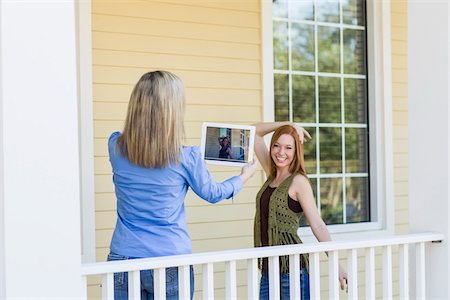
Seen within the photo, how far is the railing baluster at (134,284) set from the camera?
9.25ft

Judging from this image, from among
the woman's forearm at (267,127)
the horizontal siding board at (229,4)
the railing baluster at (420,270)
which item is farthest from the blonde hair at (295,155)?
the horizontal siding board at (229,4)

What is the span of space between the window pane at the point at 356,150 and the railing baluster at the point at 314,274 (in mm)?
2523

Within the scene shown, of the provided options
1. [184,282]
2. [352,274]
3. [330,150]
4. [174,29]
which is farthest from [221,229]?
[184,282]

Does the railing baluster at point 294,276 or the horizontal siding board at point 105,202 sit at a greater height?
the horizontal siding board at point 105,202

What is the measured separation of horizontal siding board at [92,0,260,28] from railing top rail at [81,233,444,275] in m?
2.10

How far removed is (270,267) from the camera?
318 cm

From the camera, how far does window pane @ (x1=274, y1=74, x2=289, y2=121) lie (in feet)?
17.5

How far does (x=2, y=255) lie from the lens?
2.45 metres

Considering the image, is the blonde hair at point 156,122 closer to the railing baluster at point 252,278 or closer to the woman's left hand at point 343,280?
the railing baluster at point 252,278

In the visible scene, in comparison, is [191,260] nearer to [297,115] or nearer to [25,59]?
[25,59]

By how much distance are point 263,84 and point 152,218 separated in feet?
7.74

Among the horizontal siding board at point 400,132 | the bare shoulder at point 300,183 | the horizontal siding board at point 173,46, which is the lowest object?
the bare shoulder at point 300,183

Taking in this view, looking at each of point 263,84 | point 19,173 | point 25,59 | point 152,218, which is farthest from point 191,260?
point 263,84

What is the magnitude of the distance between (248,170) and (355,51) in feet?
9.16
